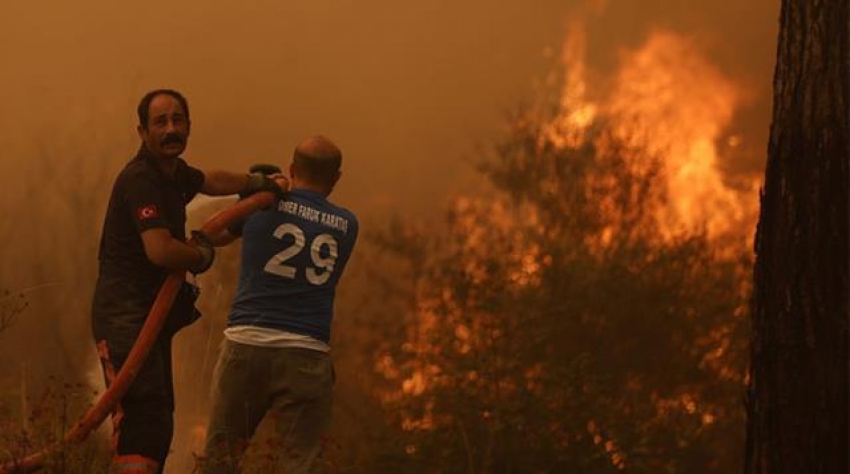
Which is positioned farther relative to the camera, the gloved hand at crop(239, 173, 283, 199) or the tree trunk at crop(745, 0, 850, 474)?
the gloved hand at crop(239, 173, 283, 199)

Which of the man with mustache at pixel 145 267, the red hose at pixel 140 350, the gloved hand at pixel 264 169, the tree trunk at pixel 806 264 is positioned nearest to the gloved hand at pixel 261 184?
the red hose at pixel 140 350

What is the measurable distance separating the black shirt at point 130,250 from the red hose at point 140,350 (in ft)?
0.23

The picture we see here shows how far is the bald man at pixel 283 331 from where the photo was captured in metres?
5.65

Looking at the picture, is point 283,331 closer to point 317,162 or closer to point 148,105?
point 317,162

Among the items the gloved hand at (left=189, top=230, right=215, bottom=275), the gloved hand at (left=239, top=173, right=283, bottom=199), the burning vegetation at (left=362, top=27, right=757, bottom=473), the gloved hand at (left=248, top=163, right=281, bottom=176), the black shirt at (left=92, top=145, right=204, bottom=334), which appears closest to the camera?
→ the black shirt at (left=92, top=145, right=204, bottom=334)

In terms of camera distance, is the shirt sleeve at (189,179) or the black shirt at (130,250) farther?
the shirt sleeve at (189,179)

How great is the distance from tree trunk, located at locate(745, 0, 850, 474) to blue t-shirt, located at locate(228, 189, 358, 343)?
1.99m

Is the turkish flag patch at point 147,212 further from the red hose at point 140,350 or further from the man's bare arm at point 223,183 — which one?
the man's bare arm at point 223,183

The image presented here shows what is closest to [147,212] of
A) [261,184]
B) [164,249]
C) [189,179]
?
[164,249]

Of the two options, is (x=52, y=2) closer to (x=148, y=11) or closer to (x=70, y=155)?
(x=148, y=11)

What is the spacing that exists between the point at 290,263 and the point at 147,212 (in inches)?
30.2

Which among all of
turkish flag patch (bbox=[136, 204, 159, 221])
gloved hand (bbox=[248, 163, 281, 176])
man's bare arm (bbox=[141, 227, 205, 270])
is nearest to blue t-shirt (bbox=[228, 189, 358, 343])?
gloved hand (bbox=[248, 163, 281, 176])

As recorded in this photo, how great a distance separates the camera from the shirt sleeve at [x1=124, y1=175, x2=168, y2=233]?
516cm

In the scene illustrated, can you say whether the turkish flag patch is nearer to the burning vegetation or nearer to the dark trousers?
the dark trousers
